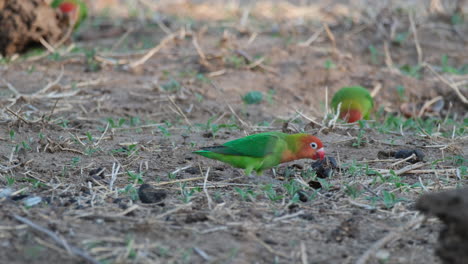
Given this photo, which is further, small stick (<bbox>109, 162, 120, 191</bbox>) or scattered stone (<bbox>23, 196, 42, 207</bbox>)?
small stick (<bbox>109, 162, 120, 191</bbox>)

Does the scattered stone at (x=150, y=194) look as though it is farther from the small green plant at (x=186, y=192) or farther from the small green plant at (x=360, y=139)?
the small green plant at (x=360, y=139)

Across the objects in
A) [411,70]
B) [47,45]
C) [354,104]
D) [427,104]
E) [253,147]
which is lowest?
[427,104]

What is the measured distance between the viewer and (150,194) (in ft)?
11.1

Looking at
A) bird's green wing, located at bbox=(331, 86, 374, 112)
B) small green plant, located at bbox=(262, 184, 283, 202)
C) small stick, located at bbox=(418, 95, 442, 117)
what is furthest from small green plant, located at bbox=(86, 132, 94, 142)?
small stick, located at bbox=(418, 95, 442, 117)

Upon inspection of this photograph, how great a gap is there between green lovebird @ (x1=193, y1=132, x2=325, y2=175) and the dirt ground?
0.14 m

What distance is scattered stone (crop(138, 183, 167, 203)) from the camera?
132 inches

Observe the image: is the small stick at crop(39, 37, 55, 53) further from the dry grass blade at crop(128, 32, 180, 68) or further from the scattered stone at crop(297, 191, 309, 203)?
the scattered stone at crop(297, 191, 309, 203)

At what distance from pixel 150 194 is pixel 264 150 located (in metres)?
0.78

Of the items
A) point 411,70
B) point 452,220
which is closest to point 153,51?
point 411,70

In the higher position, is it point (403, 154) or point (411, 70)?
point (403, 154)

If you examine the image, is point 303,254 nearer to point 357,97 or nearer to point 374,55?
point 357,97

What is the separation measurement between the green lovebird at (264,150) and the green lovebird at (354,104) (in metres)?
1.61

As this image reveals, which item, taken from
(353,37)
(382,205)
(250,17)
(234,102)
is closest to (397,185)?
(382,205)

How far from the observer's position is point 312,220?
3.21m
